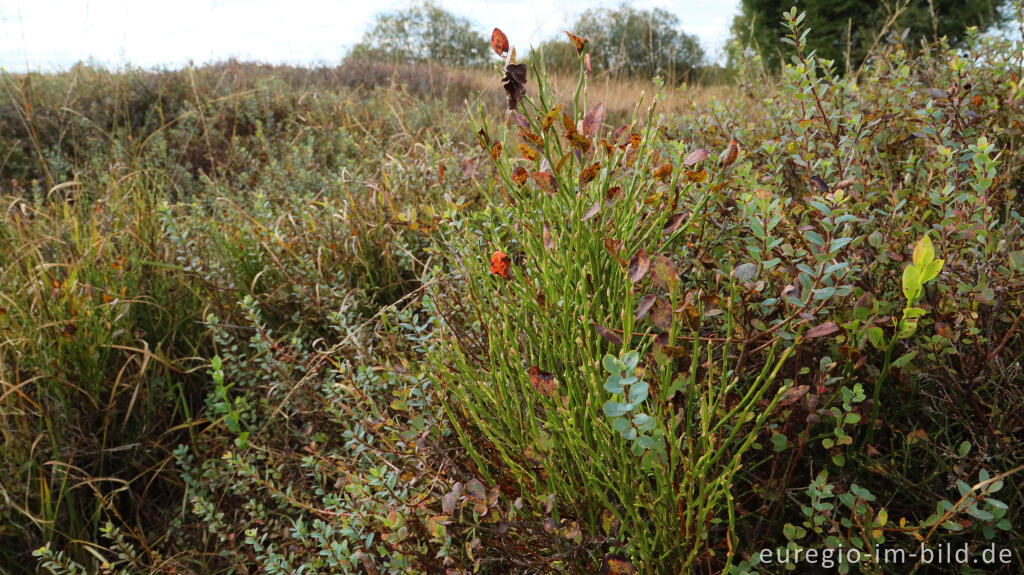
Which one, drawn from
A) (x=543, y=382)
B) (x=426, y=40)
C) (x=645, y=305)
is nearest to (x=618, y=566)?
(x=543, y=382)

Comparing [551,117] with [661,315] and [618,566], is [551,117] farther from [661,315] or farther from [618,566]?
[618,566]

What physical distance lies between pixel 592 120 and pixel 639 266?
36cm

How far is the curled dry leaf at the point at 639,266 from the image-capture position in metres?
0.98

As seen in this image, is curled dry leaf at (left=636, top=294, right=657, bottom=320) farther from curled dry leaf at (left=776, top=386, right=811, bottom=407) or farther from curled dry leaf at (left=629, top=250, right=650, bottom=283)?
curled dry leaf at (left=776, top=386, right=811, bottom=407)

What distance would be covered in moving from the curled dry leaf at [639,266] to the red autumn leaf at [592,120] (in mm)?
308

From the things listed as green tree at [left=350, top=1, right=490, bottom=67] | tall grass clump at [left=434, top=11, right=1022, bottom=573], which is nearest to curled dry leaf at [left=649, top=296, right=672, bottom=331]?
tall grass clump at [left=434, top=11, right=1022, bottom=573]

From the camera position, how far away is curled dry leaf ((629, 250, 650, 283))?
975 millimetres

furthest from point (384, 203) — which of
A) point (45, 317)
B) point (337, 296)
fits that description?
point (45, 317)

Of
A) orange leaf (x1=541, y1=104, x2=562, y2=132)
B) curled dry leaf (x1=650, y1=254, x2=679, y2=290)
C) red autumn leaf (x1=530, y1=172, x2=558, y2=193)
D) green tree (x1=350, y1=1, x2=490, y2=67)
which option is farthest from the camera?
green tree (x1=350, y1=1, x2=490, y2=67)

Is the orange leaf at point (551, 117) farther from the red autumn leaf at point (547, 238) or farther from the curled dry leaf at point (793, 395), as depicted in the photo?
the curled dry leaf at point (793, 395)

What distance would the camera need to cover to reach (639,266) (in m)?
0.99

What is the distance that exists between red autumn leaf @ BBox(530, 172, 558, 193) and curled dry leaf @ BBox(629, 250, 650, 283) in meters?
0.27

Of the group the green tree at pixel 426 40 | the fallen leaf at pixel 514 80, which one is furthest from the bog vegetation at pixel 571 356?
the green tree at pixel 426 40

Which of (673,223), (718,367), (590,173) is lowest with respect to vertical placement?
(718,367)
